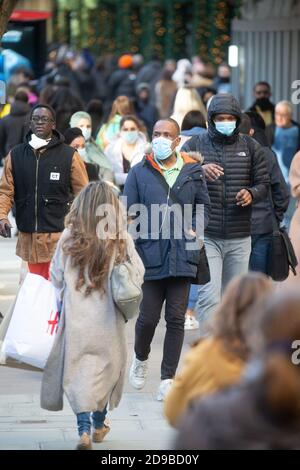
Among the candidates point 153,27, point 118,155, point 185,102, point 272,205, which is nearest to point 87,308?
point 272,205

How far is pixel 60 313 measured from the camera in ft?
23.7

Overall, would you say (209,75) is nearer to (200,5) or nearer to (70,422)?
(200,5)

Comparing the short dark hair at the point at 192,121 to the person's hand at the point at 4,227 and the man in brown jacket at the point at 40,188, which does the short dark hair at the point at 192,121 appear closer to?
the man in brown jacket at the point at 40,188

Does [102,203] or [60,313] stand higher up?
[102,203]

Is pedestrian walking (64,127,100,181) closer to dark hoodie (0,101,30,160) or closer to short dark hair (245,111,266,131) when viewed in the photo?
short dark hair (245,111,266,131)

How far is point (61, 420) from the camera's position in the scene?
26.5 feet

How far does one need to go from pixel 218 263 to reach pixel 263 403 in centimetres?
549

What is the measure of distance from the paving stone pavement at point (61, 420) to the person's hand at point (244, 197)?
129cm

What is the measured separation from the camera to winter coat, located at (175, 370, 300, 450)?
3822 mm

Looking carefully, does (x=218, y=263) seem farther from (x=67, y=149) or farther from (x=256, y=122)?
(x=256, y=122)

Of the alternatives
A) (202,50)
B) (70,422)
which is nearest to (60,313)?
(70,422)

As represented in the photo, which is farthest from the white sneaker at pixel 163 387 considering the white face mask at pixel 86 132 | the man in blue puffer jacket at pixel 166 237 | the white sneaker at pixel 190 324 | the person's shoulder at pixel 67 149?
the white face mask at pixel 86 132

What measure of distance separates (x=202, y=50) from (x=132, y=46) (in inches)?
177

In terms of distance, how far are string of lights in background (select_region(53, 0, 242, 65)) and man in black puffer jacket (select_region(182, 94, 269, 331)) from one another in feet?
75.0
